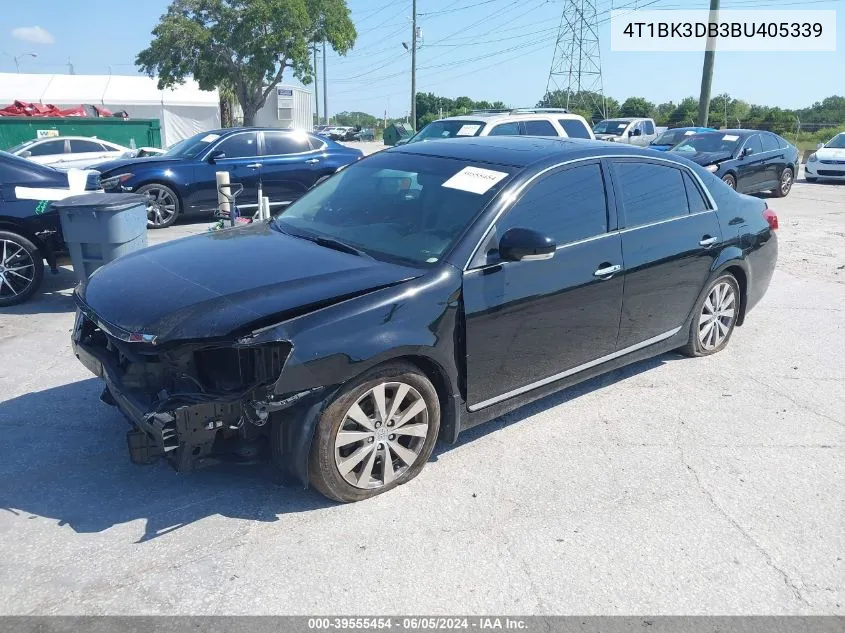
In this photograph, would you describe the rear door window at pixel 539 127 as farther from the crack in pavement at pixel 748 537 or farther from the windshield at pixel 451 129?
the crack in pavement at pixel 748 537

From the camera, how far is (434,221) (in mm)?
4008

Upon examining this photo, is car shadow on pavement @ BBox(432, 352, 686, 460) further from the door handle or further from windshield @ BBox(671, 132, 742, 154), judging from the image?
windshield @ BBox(671, 132, 742, 154)

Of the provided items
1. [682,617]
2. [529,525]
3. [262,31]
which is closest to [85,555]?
[529,525]

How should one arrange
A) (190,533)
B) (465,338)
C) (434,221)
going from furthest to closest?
(434,221) < (465,338) < (190,533)

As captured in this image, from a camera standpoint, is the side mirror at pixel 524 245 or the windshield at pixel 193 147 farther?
the windshield at pixel 193 147

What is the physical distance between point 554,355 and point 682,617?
1713mm

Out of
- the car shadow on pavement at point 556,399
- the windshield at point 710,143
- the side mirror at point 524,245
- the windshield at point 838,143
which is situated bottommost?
the car shadow on pavement at point 556,399

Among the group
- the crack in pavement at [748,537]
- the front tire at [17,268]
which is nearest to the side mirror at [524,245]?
the crack in pavement at [748,537]

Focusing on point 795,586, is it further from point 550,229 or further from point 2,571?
point 2,571

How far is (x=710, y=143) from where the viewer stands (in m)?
15.1

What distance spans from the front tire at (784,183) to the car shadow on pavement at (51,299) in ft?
48.9

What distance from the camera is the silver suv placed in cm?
1194

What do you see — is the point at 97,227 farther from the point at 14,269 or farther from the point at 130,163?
the point at 130,163

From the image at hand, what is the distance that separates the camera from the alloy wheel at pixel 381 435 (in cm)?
339
